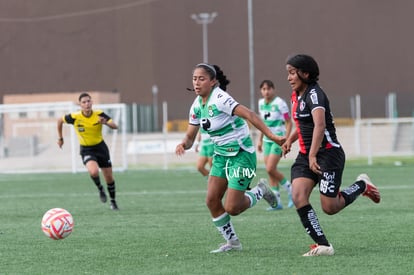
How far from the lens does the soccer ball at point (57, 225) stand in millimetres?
10055

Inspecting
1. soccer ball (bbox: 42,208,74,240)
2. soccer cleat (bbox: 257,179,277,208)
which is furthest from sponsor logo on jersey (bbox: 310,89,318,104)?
soccer ball (bbox: 42,208,74,240)

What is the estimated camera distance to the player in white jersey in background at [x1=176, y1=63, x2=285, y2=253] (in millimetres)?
9602

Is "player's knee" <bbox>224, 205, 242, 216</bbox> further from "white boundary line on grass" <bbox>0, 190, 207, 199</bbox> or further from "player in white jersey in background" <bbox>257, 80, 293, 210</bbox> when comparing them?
"white boundary line on grass" <bbox>0, 190, 207, 199</bbox>

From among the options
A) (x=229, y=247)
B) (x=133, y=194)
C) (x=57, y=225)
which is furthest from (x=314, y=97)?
(x=133, y=194)

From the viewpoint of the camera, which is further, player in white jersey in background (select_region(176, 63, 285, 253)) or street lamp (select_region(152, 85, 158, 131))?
street lamp (select_region(152, 85, 158, 131))

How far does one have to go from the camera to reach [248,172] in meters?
9.70

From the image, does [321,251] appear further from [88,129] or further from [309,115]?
[88,129]

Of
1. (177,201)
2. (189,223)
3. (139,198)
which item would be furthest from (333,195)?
(139,198)

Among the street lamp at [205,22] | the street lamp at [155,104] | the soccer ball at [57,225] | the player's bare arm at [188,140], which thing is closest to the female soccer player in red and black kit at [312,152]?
the player's bare arm at [188,140]

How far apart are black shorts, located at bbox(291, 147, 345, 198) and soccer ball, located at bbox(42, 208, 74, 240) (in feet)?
8.85

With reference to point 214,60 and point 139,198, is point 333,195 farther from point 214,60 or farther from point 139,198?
point 214,60

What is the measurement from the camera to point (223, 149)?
9.76 metres

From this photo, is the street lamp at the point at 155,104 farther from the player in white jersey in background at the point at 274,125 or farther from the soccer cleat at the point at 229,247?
the soccer cleat at the point at 229,247

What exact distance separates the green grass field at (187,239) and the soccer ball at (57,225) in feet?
0.56
